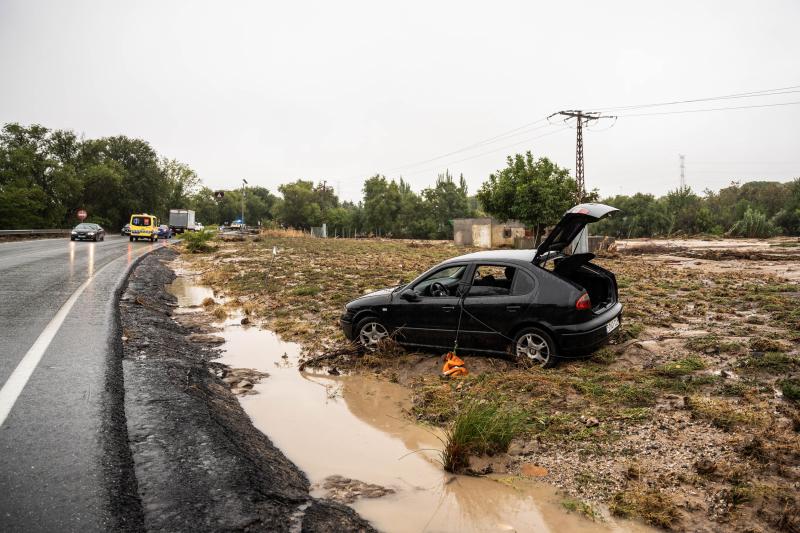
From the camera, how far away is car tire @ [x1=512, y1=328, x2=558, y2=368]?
21.0ft

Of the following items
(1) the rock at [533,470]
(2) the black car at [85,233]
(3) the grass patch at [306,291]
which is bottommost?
(1) the rock at [533,470]

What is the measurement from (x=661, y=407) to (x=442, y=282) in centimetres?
328

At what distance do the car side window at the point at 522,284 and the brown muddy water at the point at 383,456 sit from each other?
6.22 feet

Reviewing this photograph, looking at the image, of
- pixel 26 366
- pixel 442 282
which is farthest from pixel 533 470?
pixel 26 366

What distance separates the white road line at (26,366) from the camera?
4625 millimetres

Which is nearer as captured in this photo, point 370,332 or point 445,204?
point 370,332

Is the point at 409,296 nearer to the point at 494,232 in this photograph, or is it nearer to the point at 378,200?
the point at 494,232

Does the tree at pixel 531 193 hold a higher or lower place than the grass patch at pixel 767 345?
higher

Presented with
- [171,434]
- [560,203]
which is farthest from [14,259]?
[560,203]

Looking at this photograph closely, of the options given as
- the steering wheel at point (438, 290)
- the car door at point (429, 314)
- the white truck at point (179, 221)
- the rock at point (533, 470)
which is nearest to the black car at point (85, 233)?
the white truck at point (179, 221)

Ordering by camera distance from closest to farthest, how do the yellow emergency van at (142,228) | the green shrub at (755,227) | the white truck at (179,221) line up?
1. the yellow emergency van at (142,228)
2. the green shrub at (755,227)
3. the white truck at (179,221)

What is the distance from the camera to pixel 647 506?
3.60m

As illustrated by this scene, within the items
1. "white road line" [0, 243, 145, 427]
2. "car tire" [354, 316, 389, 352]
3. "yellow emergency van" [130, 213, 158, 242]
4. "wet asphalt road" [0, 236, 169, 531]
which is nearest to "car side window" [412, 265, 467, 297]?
"car tire" [354, 316, 389, 352]

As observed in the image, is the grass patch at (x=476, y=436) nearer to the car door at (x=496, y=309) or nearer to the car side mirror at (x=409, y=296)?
the car door at (x=496, y=309)
